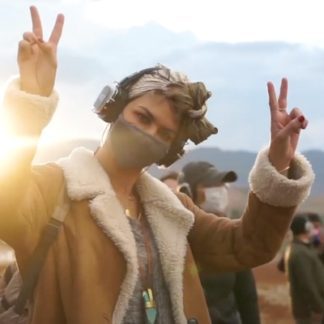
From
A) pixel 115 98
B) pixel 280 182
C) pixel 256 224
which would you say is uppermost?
pixel 115 98

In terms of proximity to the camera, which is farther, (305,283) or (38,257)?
(305,283)

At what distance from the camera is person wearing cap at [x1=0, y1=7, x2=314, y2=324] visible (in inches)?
106

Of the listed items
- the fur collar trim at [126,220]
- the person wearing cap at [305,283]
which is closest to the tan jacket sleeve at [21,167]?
the fur collar trim at [126,220]

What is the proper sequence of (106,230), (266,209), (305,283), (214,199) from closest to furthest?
(106,230) < (266,209) < (214,199) < (305,283)

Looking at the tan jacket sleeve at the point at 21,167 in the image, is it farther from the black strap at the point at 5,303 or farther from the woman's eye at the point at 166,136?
the woman's eye at the point at 166,136

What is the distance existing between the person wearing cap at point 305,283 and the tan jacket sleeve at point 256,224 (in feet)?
13.1

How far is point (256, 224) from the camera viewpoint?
316 centimetres

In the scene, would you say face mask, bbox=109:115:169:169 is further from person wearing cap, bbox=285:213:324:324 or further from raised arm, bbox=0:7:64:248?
person wearing cap, bbox=285:213:324:324

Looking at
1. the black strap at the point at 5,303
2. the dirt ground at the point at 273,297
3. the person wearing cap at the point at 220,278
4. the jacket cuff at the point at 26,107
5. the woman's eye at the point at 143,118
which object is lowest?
the dirt ground at the point at 273,297

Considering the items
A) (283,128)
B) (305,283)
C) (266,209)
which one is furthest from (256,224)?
(305,283)

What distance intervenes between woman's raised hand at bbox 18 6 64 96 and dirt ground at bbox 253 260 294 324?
9.18m

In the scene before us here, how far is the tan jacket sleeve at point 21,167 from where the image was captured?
261cm

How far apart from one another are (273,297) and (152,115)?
16269mm

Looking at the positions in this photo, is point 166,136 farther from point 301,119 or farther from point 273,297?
point 273,297
